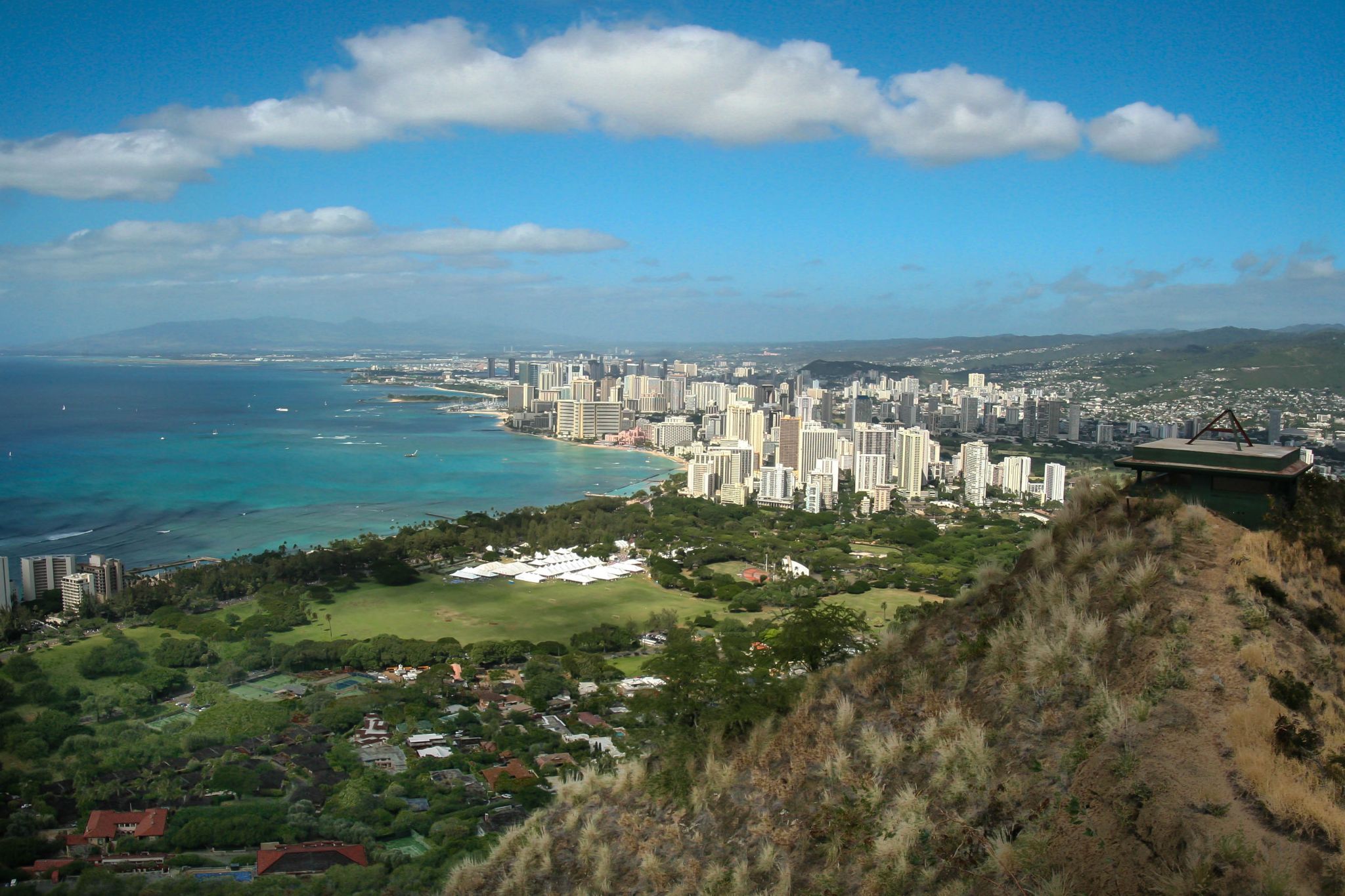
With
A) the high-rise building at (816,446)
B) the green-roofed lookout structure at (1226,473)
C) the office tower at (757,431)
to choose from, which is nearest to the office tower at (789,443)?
the high-rise building at (816,446)

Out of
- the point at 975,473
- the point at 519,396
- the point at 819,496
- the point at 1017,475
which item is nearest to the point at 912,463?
the point at 975,473

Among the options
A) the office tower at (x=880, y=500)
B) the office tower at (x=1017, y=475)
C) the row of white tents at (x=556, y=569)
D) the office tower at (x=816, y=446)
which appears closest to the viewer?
the row of white tents at (x=556, y=569)

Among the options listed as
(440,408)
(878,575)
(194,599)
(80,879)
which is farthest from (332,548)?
(440,408)

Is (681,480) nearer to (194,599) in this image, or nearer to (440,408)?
(194,599)

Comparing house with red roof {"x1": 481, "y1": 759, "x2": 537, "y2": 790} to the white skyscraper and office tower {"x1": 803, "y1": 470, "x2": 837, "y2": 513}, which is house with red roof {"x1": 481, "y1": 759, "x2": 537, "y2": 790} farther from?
the white skyscraper

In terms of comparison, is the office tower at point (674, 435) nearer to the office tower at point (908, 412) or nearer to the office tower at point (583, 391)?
the office tower at point (583, 391)

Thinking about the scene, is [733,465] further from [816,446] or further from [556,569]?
[556,569]
